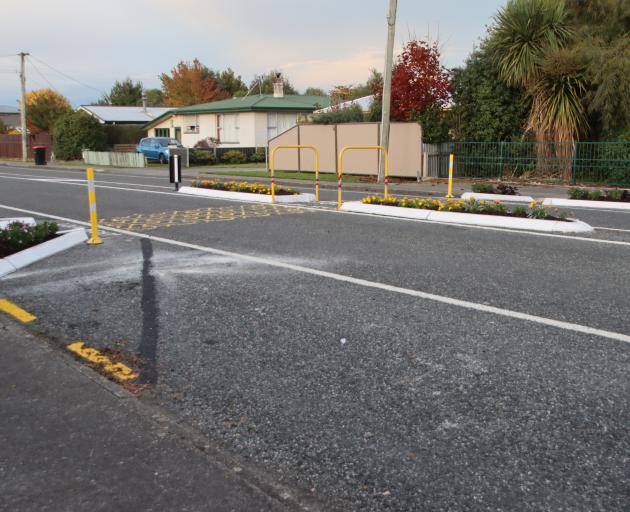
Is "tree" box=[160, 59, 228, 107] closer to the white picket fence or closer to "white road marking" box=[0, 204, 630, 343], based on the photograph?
the white picket fence

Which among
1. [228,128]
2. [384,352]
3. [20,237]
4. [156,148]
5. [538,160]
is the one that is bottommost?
[384,352]

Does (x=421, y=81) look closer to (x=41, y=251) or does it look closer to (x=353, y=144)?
(x=353, y=144)

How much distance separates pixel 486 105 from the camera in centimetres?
2284

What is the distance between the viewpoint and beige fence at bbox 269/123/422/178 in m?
22.9

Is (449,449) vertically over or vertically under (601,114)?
under

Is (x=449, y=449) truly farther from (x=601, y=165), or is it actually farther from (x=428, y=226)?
(x=601, y=165)

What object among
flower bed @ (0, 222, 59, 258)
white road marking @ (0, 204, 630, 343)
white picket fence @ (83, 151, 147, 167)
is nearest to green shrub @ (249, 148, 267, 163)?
white picket fence @ (83, 151, 147, 167)

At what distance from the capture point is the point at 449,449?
3311 mm

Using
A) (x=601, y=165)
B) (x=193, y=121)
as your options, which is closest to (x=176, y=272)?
(x=601, y=165)

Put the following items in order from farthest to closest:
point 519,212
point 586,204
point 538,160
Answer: point 538,160 < point 586,204 < point 519,212

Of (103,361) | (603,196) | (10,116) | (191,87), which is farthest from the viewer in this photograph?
(10,116)

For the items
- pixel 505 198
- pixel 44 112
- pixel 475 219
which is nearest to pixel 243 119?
pixel 505 198

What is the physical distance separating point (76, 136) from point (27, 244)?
36.7 m

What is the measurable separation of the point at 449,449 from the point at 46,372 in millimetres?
2826
